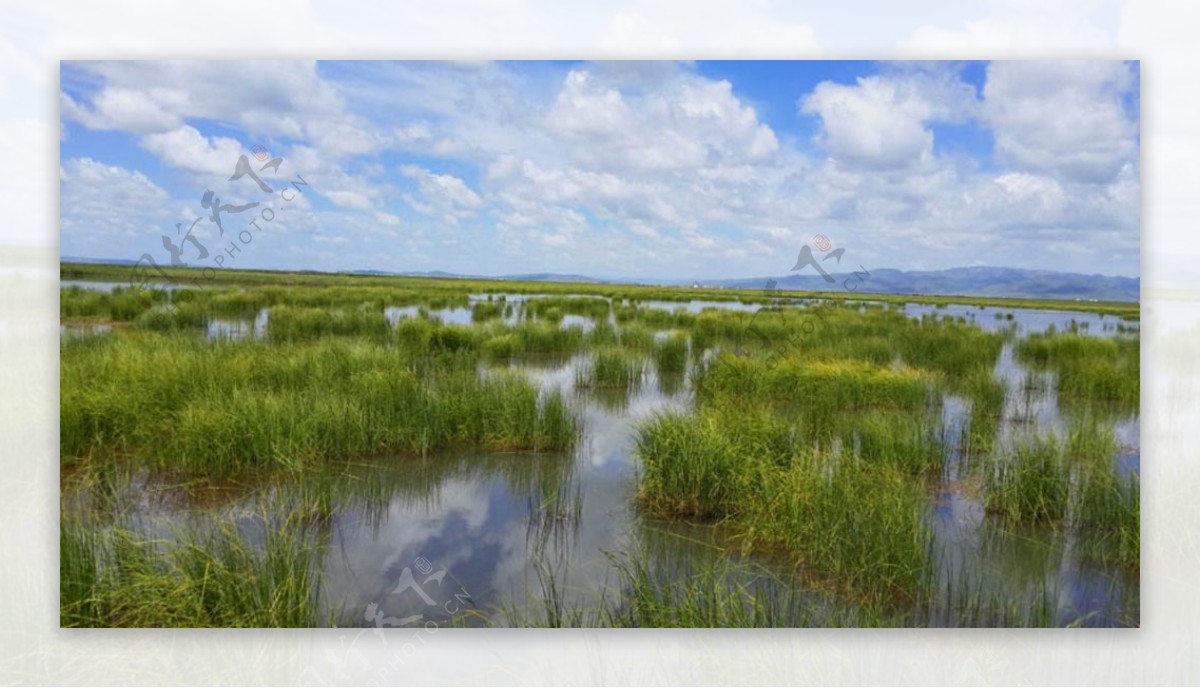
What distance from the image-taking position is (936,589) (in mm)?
3730

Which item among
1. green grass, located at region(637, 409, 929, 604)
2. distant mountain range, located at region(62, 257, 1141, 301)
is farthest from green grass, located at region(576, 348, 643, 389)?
green grass, located at region(637, 409, 929, 604)

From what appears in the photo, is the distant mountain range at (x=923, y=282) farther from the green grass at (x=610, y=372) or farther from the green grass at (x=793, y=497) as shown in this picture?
the green grass at (x=610, y=372)

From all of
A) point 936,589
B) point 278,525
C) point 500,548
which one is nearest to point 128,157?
point 278,525

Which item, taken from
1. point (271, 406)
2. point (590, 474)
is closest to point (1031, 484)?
point (590, 474)

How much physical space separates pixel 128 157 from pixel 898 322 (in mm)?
7481

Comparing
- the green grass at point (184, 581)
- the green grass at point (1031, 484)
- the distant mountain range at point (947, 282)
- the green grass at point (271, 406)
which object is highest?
the distant mountain range at point (947, 282)

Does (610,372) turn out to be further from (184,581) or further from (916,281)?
(184,581)

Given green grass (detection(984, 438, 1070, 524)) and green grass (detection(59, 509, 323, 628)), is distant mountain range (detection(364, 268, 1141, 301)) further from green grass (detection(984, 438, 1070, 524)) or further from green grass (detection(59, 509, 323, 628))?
green grass (detection(59, 509, 323, 628))

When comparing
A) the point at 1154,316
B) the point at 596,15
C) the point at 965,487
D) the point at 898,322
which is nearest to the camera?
the point at 596,15

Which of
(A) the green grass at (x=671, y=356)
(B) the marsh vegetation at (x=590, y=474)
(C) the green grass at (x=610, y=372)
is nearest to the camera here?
(B) the marsh vegetation at (x=590, y=474)

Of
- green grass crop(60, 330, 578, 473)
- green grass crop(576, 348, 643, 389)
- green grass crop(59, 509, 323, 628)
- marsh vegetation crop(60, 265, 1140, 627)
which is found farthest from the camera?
green grass crop(576, 348, 643, 389)

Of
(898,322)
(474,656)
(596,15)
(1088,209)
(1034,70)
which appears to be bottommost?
(474,656)

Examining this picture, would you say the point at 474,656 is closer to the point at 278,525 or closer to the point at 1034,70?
the point at 278,525

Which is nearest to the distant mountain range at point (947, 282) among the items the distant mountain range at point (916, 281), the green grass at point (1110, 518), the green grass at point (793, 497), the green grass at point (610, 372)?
the distant mountain range at point (916, 281)
